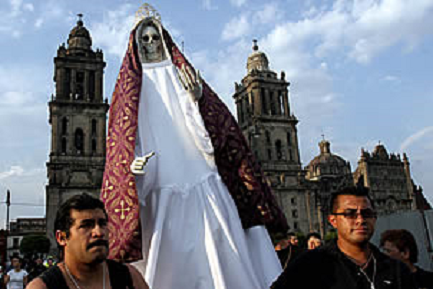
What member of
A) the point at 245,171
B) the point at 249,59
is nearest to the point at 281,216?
the point at 245,171

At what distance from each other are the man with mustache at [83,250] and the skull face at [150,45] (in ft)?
7.91

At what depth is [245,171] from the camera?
3.70 metres

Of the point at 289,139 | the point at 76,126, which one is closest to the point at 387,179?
the point at 289,139

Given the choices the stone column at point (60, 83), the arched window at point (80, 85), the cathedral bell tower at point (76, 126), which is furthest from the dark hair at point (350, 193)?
the arched window at point (80, 85)

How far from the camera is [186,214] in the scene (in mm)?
3348

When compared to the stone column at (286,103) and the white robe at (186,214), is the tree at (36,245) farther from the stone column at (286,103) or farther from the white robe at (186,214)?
the white robe at (186,214)

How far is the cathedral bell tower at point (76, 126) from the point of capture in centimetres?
3556

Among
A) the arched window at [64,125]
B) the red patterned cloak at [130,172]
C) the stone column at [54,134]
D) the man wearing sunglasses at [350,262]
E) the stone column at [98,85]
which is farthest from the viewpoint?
the stone column at [98,85]

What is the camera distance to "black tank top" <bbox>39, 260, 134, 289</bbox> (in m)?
1.98

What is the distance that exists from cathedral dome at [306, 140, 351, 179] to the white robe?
178ft

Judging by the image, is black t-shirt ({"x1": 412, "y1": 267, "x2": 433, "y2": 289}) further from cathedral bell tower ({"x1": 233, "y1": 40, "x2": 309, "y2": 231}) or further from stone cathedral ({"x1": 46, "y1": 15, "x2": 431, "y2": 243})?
cathedral bell tower ({"x1": 233, "y1": 40, "x2": 309, "y2": 231})

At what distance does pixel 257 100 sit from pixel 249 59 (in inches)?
226

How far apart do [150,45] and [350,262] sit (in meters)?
2.94

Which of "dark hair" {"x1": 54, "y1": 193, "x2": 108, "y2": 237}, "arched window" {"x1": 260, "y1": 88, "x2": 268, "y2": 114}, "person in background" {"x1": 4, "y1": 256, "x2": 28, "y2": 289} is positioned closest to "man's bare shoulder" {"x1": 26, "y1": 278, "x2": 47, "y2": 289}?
"dark hair" {"x1": 54, "y1": 193, "x2": 108, "y2": 237}
